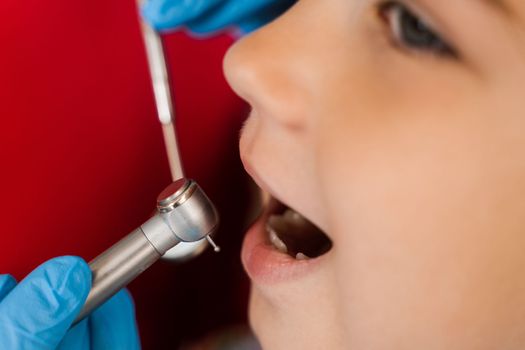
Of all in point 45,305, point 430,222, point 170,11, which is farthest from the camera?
point 170,11

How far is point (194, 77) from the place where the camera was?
0.92 m

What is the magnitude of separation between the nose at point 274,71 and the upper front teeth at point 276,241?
182mm

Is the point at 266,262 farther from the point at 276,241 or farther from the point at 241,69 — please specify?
the point at 241,69

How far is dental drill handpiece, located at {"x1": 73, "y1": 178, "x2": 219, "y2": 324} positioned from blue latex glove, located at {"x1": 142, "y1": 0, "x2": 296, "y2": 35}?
0.71ft

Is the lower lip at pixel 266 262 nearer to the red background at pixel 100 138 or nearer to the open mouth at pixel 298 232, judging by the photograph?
the open mouth at pixel 298 232

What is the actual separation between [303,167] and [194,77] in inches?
16.1

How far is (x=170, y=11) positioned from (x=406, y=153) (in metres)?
0.37

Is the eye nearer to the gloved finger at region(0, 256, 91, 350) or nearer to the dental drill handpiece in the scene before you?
the dental drill handpiece

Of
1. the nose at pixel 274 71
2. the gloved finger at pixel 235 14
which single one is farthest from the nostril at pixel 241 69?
the gloved finger at pixel 235 14

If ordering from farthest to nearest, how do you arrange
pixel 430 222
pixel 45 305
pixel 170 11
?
pixel 170 11
pixel 45 305
pixel 430 222

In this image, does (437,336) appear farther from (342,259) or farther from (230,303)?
(230,303)

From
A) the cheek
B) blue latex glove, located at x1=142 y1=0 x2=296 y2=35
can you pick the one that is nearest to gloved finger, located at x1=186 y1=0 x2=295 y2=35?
blue latex glove, located at x1=142 y1=0 x2=296 y2=35

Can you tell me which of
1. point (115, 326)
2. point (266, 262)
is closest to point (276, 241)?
point (266, 262)

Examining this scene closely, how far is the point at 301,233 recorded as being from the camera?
771 millimetres
